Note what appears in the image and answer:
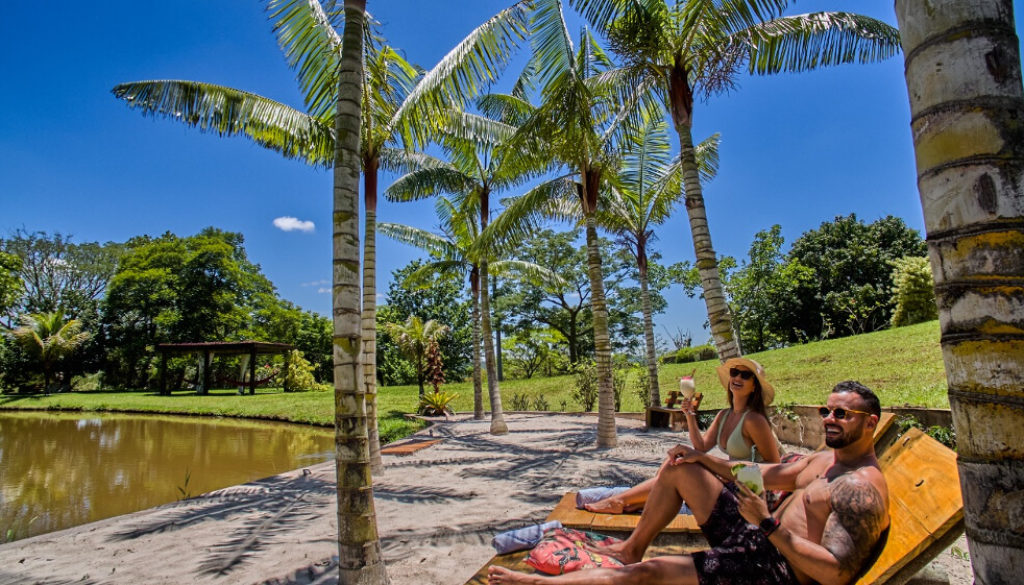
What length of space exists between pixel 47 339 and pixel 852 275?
5031cm

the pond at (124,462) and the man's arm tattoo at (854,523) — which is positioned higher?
the man's arm tattoo at (854,523)

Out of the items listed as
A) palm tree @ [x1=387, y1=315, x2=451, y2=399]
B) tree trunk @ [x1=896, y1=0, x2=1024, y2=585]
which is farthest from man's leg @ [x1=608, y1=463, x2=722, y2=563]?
palm tree @ [x1=387, y1=315, x2=451, y2=399]

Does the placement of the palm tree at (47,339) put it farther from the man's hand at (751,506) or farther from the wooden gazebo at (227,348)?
the man's hand at (751,506)

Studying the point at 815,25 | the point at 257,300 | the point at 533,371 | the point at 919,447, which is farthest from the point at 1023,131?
the point at 257,300

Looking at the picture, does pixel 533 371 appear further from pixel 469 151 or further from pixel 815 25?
pixel 815 25

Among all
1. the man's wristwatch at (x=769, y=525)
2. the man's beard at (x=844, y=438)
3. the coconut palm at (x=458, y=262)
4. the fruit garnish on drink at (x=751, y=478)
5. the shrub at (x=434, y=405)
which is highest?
the coconut palm at (x=458, y=262)

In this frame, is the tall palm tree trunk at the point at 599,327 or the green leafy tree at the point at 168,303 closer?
the tall palm tree trunk at the point at 599,327

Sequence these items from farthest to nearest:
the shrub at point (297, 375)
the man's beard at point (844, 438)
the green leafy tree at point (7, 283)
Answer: the shrub at point (297, 375) < the green leafy tree at point (7, 283) < the man's beard at point (844, 438)


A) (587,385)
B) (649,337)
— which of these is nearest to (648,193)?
(649,337)

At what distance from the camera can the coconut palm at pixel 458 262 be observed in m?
15.1

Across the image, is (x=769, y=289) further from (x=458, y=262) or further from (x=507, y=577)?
(x=507, y=577)

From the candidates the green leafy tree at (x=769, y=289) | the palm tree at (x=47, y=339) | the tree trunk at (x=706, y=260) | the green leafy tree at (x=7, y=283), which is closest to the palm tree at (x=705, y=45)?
the tree trunk at (x=706, y=260)

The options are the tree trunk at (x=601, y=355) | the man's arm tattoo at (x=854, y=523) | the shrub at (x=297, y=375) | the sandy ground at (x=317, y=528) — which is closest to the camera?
the man's arm tattoo at (x=854, y=523)

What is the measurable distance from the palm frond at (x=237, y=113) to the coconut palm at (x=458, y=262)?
6.97 meters
